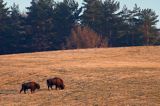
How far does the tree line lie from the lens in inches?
3150

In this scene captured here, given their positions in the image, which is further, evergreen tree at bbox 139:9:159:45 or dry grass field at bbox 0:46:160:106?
evergreen tree at bbox 139:9:159:45

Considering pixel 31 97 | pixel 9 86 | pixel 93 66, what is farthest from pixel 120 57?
pixel 31 97

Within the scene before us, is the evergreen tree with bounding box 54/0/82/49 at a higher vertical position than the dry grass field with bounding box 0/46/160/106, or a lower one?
higher

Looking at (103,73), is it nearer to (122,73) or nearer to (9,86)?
(122,73)

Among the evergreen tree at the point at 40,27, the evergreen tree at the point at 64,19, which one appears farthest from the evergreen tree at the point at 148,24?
the evergreen tree at the point at 40,27

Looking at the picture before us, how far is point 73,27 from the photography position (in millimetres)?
84688

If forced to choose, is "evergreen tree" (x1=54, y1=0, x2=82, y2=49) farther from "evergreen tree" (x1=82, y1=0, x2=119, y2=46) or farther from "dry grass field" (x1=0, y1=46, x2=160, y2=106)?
"dry grass field" (x1=0, y1=46, x2=160, y2=106)

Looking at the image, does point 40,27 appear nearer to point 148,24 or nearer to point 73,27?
point 73,27

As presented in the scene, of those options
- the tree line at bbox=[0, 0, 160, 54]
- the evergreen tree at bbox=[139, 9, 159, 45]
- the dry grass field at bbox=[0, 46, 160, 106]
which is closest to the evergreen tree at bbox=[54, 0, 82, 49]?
the tree line at bbox=[0, 0, 160, 54]

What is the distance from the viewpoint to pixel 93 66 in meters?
44.4

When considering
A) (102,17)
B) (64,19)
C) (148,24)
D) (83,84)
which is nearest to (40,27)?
(64,19)

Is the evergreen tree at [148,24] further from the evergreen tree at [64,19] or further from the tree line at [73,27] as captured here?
the evergreen tree at [64,19]

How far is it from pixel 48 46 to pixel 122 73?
4414cm

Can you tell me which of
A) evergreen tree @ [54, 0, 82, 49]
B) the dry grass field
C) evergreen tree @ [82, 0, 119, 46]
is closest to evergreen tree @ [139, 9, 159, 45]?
evergreen tree @ [82, 0, 119, 46]
